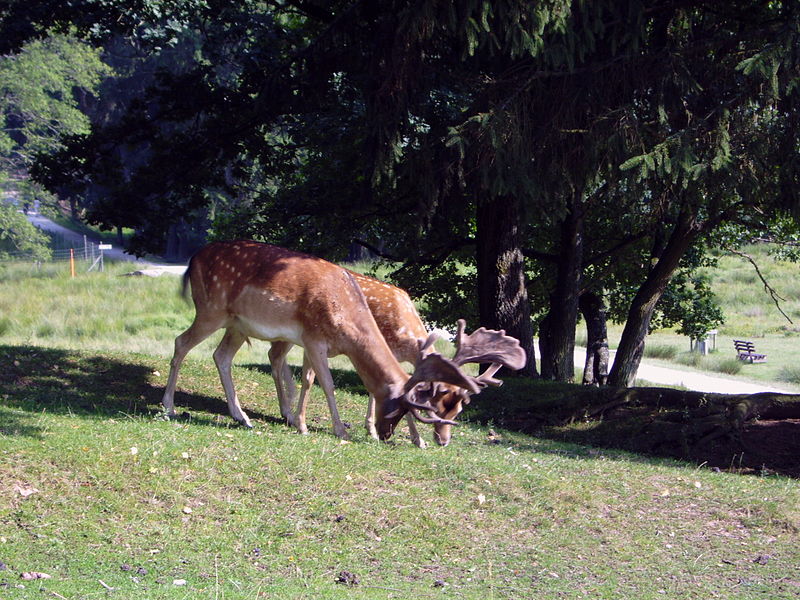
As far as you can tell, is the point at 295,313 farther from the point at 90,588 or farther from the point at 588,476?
the point at 90,588

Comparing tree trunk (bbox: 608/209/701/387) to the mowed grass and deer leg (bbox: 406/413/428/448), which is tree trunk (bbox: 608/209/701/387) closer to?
the mowed grass

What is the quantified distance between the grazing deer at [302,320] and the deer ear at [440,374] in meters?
0.01

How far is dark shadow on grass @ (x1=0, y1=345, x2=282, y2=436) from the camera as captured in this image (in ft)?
36.5

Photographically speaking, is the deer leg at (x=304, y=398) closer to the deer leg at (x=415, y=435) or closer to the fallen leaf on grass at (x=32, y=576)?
the deer leg at (x=415, y=435)

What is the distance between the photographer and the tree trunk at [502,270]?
16.5 m

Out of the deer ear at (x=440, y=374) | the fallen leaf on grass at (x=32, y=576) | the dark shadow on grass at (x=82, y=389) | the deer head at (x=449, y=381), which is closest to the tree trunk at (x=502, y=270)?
the dark shadow on grass at (x=82, y=389)

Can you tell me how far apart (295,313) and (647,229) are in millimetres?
9399

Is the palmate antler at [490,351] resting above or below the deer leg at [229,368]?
above

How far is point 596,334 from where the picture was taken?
22.1 m

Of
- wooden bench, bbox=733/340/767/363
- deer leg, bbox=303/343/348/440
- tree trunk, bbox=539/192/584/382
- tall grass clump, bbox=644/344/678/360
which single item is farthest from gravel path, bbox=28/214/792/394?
deer leg, bbox=303/343/348/440

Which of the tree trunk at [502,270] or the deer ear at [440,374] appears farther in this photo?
the tree trunk at [502,270]

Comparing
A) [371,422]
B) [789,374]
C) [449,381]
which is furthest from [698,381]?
[449,381]

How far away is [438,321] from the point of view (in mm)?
21000

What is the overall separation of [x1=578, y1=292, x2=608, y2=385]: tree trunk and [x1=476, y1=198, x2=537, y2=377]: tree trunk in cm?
531
